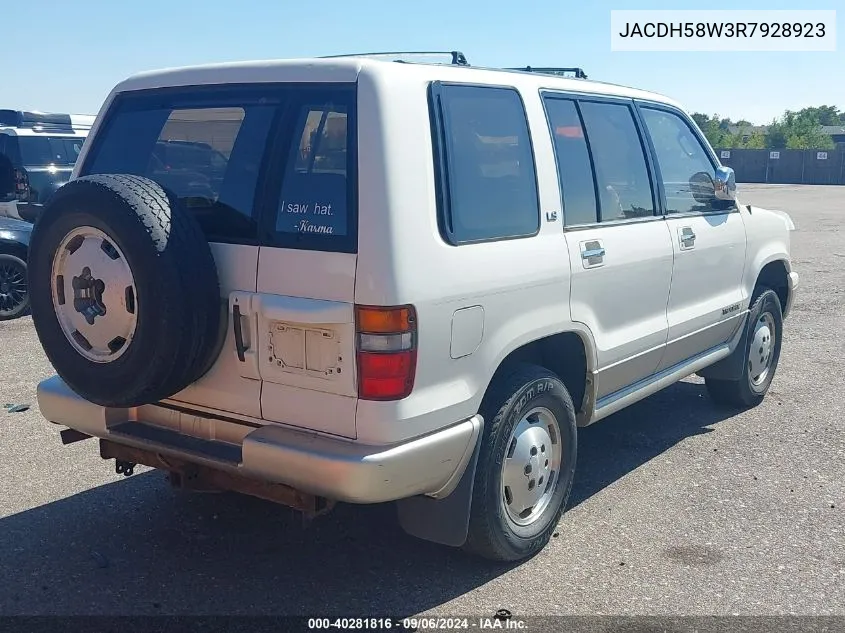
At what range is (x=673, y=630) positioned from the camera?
346 centimetres

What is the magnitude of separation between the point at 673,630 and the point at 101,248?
266cm

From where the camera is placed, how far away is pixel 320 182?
3.32 metres

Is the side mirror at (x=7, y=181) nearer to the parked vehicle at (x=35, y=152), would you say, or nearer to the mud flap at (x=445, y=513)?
the parked vehicle at (x=35, y=152)

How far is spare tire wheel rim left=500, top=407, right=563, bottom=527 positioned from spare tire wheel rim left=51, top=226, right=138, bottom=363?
1.66 metres

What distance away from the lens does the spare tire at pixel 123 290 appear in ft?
10.5

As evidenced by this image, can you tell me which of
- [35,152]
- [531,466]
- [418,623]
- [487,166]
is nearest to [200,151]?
[487,166]

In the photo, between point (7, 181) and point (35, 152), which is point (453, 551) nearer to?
point (7, 181)

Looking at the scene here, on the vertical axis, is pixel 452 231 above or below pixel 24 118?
below

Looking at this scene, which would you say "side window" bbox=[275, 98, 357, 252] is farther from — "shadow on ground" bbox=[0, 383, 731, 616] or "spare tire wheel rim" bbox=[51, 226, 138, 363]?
"shadow on ground" bbox=[0, 383, 731, 616]

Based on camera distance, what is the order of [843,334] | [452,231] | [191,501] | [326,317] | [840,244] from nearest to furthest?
[326,317], [452,231], [191,501], [843,334], [840,244]

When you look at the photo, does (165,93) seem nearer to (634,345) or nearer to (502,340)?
(502,340)

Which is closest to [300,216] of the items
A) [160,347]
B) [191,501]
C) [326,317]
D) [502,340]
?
[326,317]

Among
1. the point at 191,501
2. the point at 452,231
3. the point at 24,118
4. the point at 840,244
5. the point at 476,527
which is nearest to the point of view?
the point at 452,231

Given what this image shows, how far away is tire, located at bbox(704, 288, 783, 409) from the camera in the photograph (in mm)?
6211
